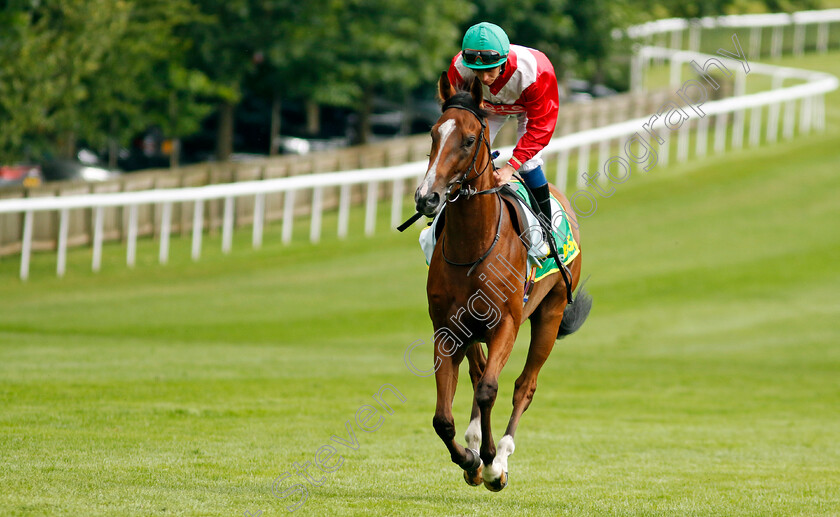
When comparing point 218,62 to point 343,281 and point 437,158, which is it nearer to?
point 343,281

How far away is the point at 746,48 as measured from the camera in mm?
45031

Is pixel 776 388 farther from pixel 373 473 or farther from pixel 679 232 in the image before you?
pixel 679 232

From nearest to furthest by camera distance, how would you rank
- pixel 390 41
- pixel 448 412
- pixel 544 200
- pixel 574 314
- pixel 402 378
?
pixel 448 412
pixel 544 200
pixel 574 314
pixel 402 378
pixel 390 41

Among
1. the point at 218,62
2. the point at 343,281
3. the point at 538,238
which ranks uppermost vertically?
the point at 538,238

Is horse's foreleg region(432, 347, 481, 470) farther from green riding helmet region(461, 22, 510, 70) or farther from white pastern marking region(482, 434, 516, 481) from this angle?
green riding helmet region(461, 22, 510, 70)

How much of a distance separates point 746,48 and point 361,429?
39.9 m

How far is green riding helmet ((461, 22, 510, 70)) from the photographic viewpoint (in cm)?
632

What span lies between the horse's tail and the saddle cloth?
39cm

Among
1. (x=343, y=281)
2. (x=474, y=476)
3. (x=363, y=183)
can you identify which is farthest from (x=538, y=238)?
(x=363, y=183)

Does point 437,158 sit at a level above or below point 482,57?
below

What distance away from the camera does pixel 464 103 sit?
6121 mm

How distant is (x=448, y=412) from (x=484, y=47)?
211 centimetres

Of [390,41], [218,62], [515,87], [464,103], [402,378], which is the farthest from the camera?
[390,41]

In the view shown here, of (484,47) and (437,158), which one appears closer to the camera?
(437,158)
